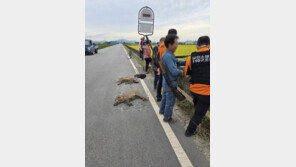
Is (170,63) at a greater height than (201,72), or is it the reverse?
(170,63)

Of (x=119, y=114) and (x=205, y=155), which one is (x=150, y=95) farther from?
(x=205, y=155)

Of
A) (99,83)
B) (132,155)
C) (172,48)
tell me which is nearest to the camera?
(132,155)

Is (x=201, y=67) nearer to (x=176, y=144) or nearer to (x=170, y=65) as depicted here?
(x=170, y=65)

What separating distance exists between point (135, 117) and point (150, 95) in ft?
4.83

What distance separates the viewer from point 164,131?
272 centimetres

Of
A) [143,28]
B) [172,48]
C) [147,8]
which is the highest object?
[147,8]

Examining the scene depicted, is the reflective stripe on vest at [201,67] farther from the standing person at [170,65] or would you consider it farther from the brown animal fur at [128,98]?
the brown animal fur at [128,98]

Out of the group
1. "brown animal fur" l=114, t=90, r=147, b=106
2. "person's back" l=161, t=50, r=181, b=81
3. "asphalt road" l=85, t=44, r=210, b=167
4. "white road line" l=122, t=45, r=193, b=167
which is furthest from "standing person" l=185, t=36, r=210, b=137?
"brown animal fur" l=114, t=90, r=147, b=106

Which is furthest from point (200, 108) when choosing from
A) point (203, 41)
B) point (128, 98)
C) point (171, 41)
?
point (128, 98)

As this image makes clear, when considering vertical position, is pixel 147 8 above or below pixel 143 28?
above

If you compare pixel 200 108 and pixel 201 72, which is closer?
pixel 201 72

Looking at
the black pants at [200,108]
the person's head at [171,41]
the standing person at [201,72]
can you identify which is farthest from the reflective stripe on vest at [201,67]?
the person's head at [171,41]

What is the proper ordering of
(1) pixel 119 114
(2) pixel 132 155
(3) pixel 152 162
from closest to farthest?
(3) pixel 152 162 → (2) pixel 132 155 → (1) pixel 119 114

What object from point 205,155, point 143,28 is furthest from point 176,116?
point 143,28
